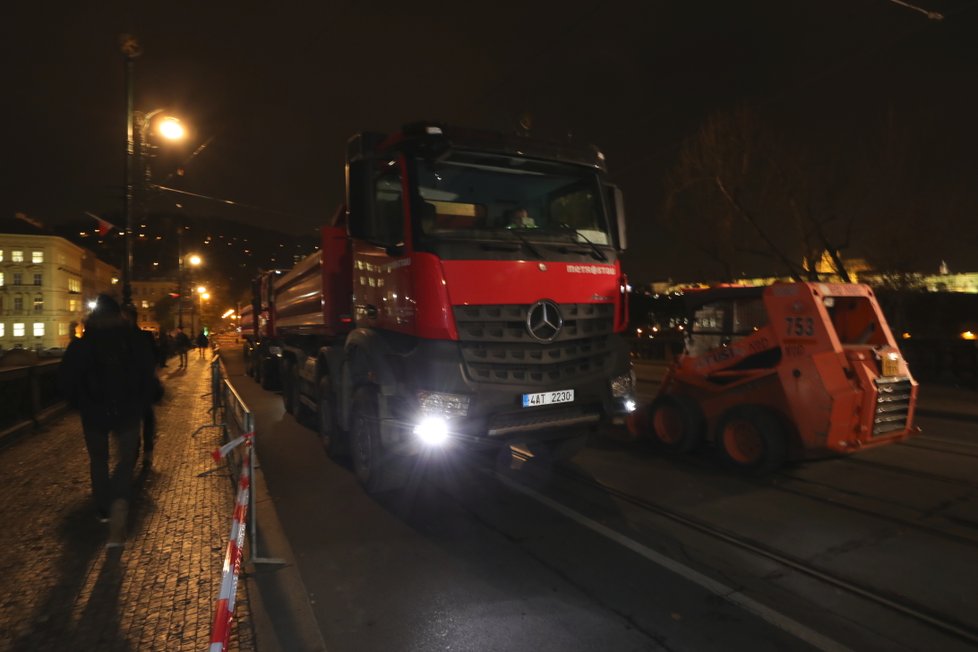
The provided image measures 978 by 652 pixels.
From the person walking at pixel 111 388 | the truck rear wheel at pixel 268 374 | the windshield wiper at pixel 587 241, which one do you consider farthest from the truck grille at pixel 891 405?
the truck rear wheel at pixel 268 374

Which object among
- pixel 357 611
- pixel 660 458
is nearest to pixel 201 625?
pixel 357 611

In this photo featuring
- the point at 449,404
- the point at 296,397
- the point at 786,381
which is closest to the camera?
the point at 449,404

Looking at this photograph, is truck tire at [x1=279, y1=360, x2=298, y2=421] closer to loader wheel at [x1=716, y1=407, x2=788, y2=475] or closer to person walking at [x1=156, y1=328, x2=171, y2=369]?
person walking at [x1=156, y1=328, x2=171, y2=369]

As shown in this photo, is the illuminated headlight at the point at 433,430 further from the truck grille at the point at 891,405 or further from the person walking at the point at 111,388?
the truck grille at the point at 891,405

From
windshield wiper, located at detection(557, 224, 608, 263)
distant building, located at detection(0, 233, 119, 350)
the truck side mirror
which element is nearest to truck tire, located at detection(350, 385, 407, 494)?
windshield wiper, located at detection(557, 224, 608, 263)

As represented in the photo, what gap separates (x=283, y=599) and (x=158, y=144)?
45.0ft

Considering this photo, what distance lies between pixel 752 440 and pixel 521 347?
329 centimetres

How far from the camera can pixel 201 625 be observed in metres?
3.50

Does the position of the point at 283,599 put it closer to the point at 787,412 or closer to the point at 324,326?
the point at 324,326

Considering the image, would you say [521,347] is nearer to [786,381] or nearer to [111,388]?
[786,381]

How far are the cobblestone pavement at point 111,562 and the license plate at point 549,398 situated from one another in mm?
2592

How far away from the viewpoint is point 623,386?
5.70 m

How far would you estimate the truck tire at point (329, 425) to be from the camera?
7484 mm

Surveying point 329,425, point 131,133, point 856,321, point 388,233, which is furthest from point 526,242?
point 131,133
